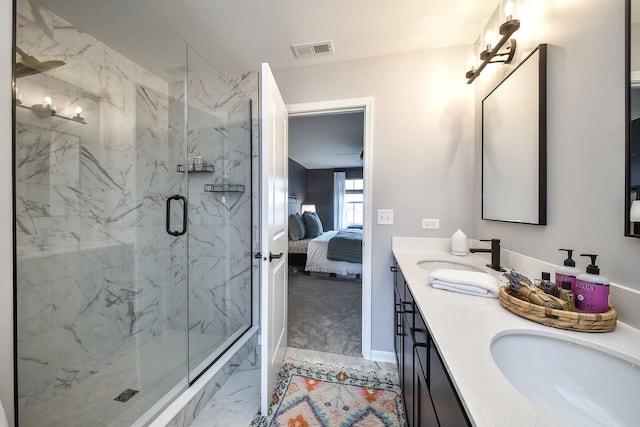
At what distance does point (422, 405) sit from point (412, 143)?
1.63 meters

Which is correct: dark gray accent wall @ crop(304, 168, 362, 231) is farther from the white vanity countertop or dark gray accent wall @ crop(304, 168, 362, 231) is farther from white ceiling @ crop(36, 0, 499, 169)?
the white vanity countertop

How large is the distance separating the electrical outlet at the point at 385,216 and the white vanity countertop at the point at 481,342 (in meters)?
0.82

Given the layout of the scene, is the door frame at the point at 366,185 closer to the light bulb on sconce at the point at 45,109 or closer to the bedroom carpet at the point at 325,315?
the bedroom carpet at the point at 325,315

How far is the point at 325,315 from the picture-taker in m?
2.70

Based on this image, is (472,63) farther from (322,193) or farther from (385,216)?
(322,193)

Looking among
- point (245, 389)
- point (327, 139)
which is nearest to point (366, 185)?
point (245, 389)

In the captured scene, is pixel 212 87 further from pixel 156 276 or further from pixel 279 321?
pixel 279 321

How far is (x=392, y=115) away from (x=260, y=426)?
2.19 meters

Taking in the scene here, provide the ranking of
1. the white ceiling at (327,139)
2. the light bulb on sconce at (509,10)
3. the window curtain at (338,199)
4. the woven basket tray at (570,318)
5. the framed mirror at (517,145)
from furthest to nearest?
the window curtain at (338,199) → the white ceiling at (327,139) → the light bulb on sconce at (509,10) → the framed mirror at (517,145) → the woven basket tray at (570,318)

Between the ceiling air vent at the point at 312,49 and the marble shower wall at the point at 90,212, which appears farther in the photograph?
the ceiling air vent at the point at 312,49

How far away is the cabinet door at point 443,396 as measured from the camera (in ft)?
1.56

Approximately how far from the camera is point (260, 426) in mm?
1330

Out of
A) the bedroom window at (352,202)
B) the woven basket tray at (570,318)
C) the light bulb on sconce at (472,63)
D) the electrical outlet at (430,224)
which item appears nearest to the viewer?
the woven basket tray at (570,318)

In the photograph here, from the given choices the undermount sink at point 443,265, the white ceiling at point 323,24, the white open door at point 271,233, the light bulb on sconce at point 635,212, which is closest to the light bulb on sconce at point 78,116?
the white ceiling at point 323,24
